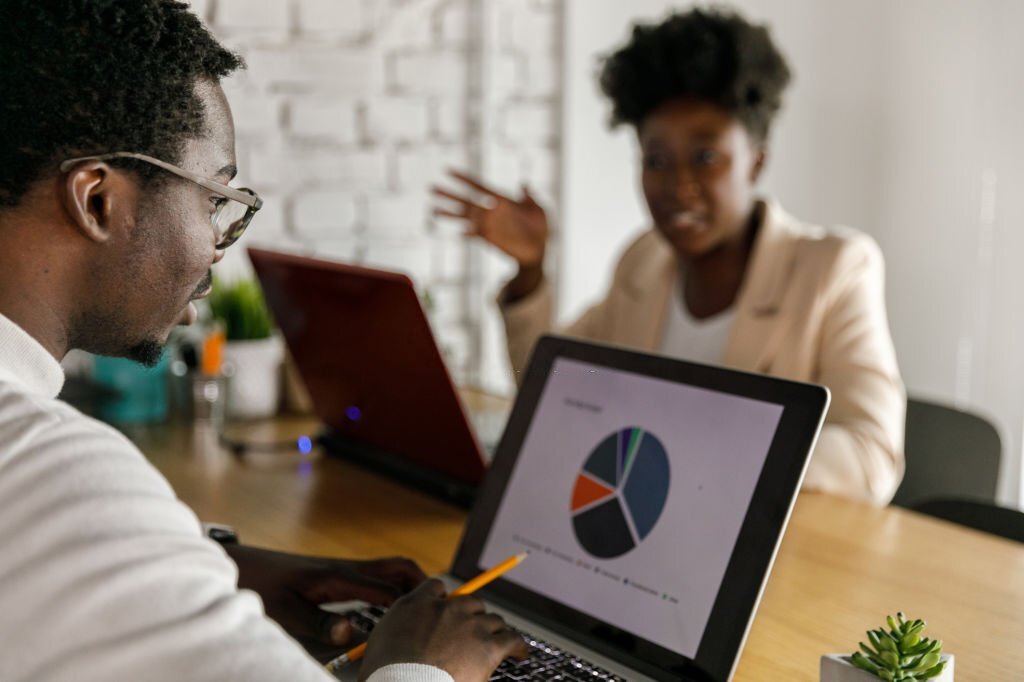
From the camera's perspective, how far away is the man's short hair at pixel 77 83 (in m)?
0.67

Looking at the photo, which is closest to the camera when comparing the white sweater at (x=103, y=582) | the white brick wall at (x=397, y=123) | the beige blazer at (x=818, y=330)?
the white sweater at (x=103, y=582)

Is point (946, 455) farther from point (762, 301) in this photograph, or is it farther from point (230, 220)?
point (230, 220)

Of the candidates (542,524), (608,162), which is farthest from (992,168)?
(542,524)

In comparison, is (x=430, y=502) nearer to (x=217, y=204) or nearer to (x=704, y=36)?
(x=217, y=204)

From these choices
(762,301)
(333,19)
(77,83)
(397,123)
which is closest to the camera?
(77,83)

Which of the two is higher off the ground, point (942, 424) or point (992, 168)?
point (992, 168)

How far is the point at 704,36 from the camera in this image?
191 cm

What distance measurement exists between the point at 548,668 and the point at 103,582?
1.41 ft

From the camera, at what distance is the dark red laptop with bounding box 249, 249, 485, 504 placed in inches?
51.8

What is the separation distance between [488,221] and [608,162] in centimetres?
68

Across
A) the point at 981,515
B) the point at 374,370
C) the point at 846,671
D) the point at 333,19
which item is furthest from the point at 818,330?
the point at 333,19

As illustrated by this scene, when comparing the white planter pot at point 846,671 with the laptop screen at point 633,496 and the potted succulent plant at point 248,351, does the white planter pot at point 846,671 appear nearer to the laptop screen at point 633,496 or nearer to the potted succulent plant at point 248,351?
the laptop screen at point 633,496

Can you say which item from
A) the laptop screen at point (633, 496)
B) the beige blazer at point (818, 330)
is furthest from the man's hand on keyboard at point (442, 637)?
the beige blazer at point (818, 330)

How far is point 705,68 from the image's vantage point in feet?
6.07
